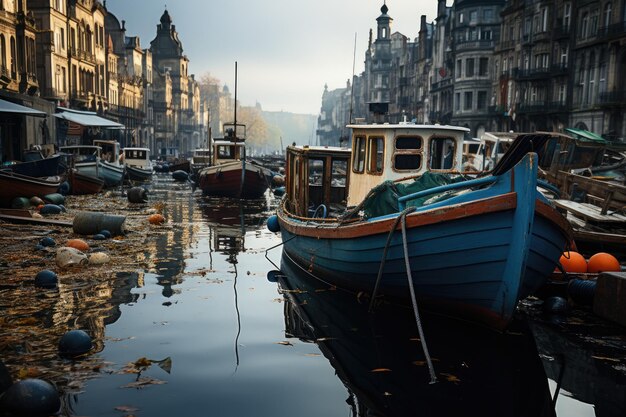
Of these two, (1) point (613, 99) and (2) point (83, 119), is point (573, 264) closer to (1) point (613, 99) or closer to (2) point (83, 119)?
(1) point (613, 99)

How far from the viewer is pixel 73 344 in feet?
25.8

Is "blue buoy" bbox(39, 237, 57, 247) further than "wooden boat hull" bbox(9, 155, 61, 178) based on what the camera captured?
No

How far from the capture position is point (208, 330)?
9.42 m

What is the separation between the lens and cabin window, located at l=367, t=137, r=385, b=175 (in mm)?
12758

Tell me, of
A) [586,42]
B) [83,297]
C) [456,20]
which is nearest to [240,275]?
[83,297]

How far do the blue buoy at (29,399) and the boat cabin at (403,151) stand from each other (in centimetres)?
798

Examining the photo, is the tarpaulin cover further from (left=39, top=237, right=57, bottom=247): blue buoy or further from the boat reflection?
(left=39, top=237, right=57, bottom=247): blue buoy

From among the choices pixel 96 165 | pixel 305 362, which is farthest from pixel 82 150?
pixel 305 362

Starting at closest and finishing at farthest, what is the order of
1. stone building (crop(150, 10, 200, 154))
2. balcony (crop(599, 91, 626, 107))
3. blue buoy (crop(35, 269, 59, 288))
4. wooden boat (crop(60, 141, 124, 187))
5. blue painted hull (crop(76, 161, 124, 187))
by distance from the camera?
blue buoy (crop(35, 269, 59, 288)), blue painted hull (crop(76, 161, 124, 187)), wooden boat (crop(60, 141, 124, 187)), balcony (crop(599, 91, 626, 107)), stone building (crop(150, 10, 200, 154))

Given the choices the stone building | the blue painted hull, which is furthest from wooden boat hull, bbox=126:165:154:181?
the stone building

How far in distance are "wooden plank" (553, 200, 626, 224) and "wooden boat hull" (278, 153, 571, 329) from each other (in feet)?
24.0

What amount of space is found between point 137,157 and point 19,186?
23870mm

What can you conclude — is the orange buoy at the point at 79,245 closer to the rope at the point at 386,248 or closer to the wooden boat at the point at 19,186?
the rope at the point at 386,248

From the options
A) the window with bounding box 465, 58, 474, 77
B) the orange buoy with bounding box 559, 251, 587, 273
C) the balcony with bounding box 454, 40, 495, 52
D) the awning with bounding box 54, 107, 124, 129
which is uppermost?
the balcony with bounding box 454, 40, 495, 52
